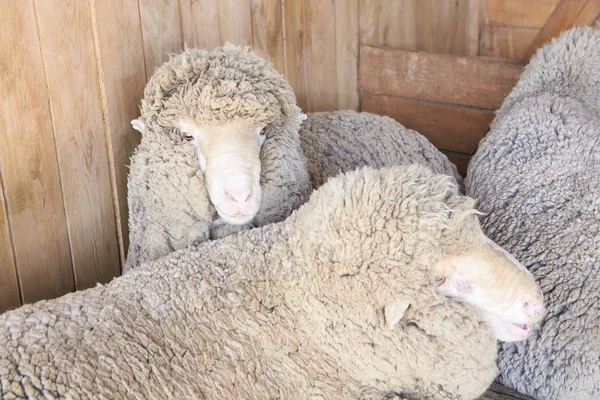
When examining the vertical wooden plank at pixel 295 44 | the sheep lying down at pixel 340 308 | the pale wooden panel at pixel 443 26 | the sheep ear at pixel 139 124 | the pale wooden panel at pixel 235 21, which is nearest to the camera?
the sheep lying down at pixel 340 308

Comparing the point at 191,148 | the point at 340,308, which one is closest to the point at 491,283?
the point at 340,308

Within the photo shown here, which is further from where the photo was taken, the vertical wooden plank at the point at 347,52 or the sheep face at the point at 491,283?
the vertical wooden plank at the point at 347,52

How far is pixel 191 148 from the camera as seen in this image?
2.52m

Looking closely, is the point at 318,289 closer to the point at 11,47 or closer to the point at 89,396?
the point at 89,396

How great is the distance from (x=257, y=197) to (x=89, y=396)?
3.16 feet

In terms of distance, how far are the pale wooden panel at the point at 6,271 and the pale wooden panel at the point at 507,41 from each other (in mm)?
3170

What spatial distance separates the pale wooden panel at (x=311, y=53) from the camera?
3.67 meters

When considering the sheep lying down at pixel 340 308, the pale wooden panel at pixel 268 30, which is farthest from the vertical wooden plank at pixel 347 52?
the sheep lying down at pixel 340 308

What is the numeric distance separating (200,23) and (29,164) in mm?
986

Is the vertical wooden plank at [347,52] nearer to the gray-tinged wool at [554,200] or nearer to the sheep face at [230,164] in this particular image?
the gray-tinged wool at [554,200]

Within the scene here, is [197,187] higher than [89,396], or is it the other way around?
[197,187]

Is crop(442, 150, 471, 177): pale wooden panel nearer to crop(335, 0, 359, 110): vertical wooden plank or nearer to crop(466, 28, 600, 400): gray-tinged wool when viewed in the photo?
crop(335, 0, 359, 110): vertical wooden plank

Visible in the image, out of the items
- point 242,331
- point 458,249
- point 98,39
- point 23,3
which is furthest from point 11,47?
point 458,249

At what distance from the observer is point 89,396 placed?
1.69 m
